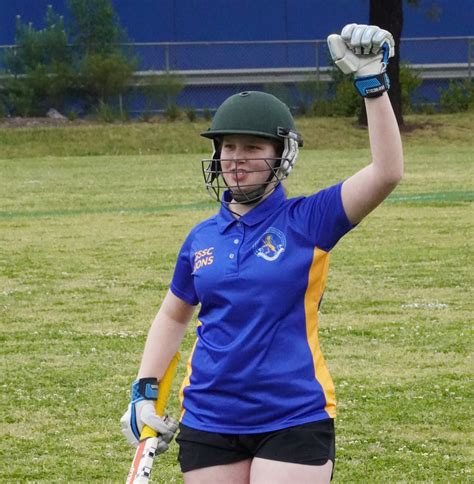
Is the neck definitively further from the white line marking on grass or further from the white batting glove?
the white line marking on grass

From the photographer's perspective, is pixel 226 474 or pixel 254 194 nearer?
pixel 226 474

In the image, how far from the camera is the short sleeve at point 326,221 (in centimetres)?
426

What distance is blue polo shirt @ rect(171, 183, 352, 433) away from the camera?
4.21m

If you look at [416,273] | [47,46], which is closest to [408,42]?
[47,46]

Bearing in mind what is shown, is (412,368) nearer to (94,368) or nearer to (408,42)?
(94,368)

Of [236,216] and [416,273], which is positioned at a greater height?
[236,216]

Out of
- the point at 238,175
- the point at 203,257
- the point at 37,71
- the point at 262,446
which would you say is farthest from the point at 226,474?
the point at 37,71

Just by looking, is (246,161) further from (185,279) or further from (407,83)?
(407,83)

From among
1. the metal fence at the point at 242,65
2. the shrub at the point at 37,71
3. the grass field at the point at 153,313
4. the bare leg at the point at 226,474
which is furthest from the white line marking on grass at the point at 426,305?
the metal fence at the point at 242,65

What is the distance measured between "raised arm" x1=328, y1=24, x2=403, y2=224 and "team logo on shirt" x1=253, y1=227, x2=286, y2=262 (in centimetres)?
29

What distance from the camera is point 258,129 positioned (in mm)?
4379

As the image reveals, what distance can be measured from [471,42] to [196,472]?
32.6 metres

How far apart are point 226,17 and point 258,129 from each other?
3315 centimetres

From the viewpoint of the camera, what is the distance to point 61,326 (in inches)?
416
